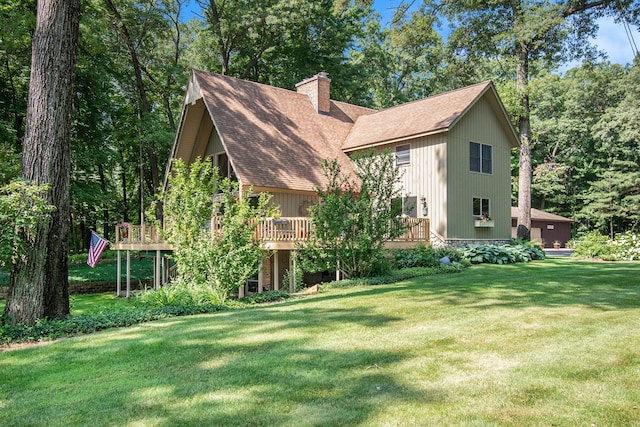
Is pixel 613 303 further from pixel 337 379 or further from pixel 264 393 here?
pixel 264 393

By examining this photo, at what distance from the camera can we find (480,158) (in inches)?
776

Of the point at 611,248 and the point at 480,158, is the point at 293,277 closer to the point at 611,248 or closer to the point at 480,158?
the point at 480,158

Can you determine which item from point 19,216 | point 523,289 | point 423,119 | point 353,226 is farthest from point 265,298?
point 423,119

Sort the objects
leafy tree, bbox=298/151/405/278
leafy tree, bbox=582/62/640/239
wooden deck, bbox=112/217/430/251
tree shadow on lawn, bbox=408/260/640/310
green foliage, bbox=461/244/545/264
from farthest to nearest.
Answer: leafy tree, bbox=582/62/640/239, green foliage, bbox=461/244/545/264, wooden deck, bbox=112/217/430/251, leafy tree, bbox=298/151/405/278, tree shadow on lawn, bbox=408/260/640/310

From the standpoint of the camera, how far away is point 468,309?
7.30m

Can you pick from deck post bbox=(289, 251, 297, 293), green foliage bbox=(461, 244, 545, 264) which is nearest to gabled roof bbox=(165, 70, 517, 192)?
deck post bbox=(289, 251, 297, 293)

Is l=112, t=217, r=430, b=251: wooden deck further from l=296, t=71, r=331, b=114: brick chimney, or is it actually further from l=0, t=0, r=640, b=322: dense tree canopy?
l=296, t=71, r=331, b=114: brick chimney

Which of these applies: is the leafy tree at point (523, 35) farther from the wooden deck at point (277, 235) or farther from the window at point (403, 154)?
the wooden deck at point (277, 235)

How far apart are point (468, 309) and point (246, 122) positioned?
41.0ft

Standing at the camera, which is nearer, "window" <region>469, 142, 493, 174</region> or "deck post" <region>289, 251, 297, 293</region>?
"deck post" <region>289, 251, 297, 293</region>

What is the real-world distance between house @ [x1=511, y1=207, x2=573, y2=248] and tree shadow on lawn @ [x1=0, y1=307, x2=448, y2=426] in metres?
34.1

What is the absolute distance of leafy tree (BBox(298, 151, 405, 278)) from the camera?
1209 centimetres

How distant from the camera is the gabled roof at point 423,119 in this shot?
18281 millimetres

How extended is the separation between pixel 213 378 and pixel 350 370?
1.26m
